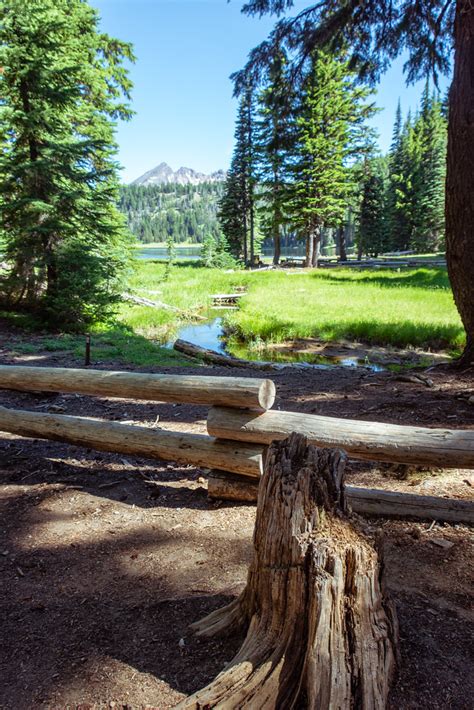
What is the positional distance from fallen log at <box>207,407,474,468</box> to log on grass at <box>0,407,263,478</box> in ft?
0.56

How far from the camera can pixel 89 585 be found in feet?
10.1

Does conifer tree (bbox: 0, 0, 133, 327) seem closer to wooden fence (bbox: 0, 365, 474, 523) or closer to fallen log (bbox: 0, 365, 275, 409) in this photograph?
fallen log (bbox: 0, 365, 275, 409)

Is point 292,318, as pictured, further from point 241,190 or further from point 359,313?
point 241,190

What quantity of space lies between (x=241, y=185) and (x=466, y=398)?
47572mm

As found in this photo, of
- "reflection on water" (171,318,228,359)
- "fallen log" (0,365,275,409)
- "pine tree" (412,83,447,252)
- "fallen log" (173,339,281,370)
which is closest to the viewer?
"fallen log" (0,365,275,409)

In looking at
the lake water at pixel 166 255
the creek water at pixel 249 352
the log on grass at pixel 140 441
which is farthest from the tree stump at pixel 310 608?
the lake water at pixel 166 255

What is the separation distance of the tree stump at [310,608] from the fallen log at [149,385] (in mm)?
1494

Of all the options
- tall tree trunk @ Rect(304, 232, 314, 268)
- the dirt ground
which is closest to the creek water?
the dirt ground

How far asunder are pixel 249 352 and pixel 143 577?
11.1 metres

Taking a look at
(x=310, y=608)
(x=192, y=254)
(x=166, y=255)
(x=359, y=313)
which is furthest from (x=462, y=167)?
(x=192, y=254)

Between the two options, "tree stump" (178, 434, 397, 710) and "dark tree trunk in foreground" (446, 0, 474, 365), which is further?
"dark tree trunk in foreground" (446, 0, 474, 365)

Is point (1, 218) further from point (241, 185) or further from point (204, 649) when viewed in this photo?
point (241, 185)

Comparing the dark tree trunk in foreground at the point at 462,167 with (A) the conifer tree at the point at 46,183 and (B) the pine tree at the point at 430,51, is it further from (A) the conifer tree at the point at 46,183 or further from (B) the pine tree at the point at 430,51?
(A) the conifer tree at the point at 46,183

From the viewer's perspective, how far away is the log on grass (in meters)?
3.94
